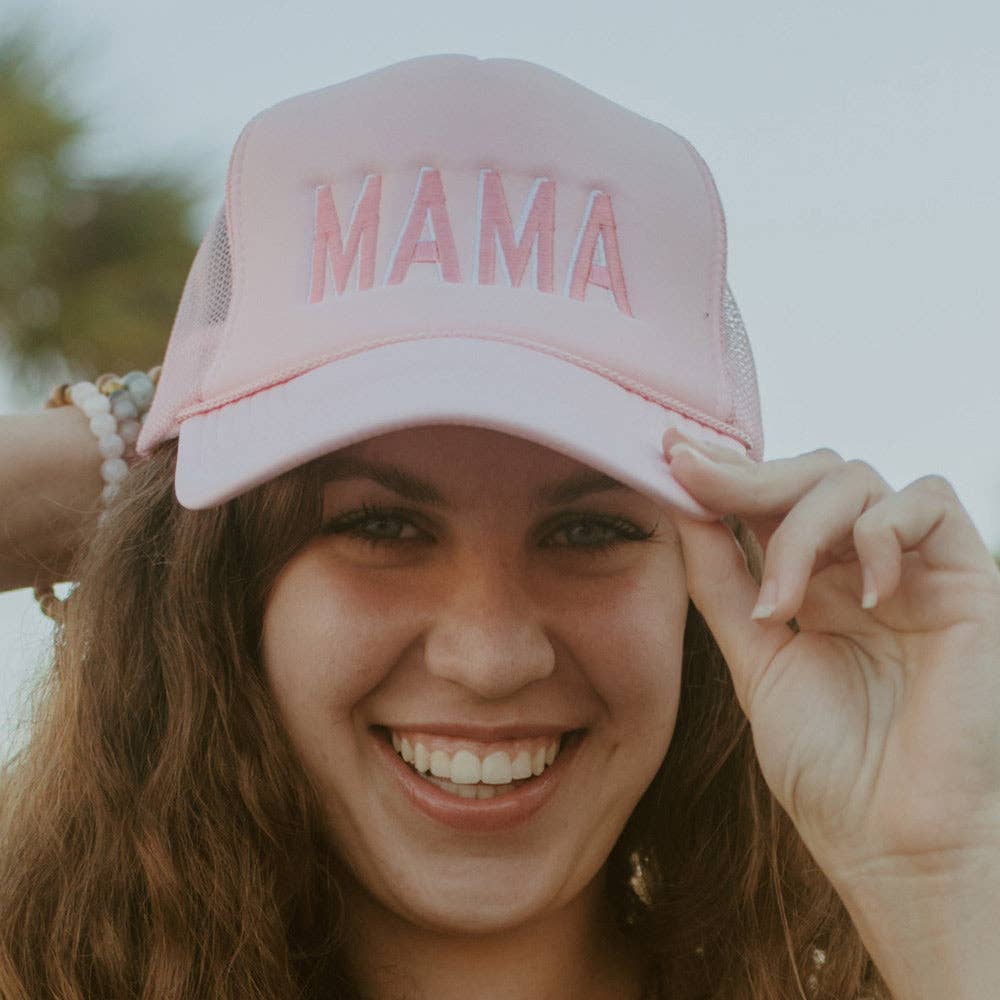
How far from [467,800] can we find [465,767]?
0.19 feet

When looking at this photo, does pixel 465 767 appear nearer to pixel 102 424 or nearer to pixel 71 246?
pixel 102 424

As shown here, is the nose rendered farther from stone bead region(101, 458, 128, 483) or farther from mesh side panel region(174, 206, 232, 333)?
stone bead region(101, 458, 128, 483)

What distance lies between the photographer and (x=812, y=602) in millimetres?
1808

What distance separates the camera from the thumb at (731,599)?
175 centimetres

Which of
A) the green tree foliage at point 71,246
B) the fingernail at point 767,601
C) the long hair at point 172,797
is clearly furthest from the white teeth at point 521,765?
the green tree foliage at point 71,246

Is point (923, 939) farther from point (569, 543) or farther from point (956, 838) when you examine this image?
point (569, 543)

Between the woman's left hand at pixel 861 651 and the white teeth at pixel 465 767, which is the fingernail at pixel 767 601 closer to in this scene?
the woman's left hand at pixel 861 651

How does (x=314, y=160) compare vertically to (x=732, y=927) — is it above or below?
above

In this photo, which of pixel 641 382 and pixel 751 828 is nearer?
pixel 641 382

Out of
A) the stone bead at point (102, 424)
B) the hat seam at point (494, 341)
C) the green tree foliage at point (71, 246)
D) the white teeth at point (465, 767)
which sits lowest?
the white teeth at point (465, 767)

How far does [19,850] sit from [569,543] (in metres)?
0.86

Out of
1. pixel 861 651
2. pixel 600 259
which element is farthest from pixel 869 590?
pixel 600 259

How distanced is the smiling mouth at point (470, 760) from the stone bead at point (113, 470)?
70 cm

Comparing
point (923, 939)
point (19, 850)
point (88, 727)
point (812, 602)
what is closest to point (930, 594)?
point (812, 602)
